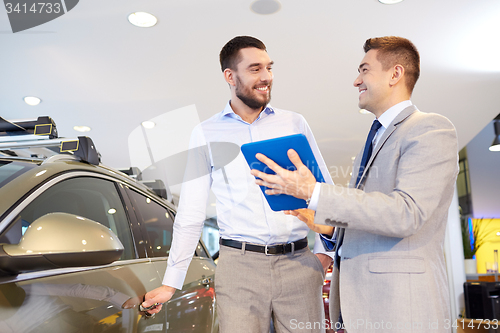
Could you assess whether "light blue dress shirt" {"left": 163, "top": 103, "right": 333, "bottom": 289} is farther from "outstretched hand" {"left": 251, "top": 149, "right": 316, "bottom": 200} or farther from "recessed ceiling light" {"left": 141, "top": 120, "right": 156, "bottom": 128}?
"recessed ceiling light" {"left": 141, "top": 120, "right": 156, "bottom": 128}

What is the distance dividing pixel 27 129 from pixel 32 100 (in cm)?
375

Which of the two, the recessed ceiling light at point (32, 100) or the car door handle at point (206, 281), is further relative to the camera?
the recessed ceiling light at point (32, 100)

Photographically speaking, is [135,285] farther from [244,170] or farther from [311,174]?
[311,174]

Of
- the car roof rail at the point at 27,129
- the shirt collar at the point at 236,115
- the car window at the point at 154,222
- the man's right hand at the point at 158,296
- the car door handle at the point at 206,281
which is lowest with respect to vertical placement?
the car door handle at the point at 206,281

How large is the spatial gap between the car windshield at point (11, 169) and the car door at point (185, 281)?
1.92ft

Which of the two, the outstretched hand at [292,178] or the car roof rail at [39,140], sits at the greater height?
the car roof rail at [39,140]

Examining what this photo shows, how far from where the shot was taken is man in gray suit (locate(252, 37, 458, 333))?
42.1 inches

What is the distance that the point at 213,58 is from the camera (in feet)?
13.1

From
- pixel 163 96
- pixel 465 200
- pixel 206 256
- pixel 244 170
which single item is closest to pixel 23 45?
pixel 163 96

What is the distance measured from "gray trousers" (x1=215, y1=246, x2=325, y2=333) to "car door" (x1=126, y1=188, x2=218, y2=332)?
10.4 inches

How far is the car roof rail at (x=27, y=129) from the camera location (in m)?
1.65

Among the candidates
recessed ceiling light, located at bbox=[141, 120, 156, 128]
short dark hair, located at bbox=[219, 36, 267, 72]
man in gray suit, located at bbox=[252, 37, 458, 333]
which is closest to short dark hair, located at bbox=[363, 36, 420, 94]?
man in gray suit, located at bbox=[252, 37, 458, 333]

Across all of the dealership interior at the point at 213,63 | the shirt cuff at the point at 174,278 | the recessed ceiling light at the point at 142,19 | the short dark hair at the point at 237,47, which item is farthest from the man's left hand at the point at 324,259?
the recessed ceiling light at the point at 142,19

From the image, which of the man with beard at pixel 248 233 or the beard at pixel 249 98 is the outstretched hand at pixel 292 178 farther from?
the beard at pixel 249 98
